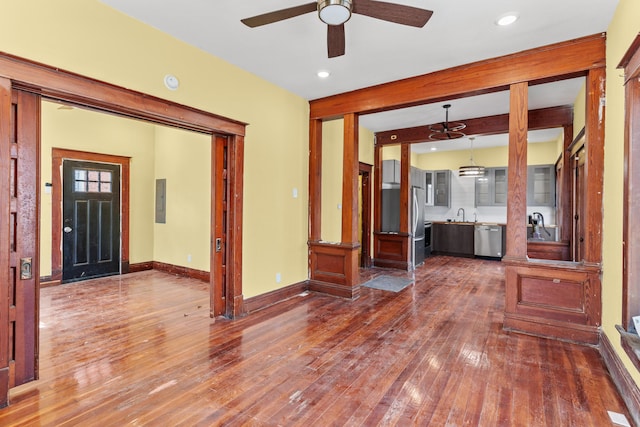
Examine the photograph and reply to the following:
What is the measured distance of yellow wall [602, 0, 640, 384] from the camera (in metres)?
2.42

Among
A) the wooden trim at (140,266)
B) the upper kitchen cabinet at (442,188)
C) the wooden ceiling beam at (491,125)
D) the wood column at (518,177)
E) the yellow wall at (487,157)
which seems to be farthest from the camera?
the upper kitchen cabinet at (442,188)

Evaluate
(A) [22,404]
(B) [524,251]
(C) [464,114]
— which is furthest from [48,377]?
(C) [464,114]

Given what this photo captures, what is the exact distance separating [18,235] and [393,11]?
298cm

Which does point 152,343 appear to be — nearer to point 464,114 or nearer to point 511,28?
point 511,28

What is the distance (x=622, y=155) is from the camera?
8.07ft

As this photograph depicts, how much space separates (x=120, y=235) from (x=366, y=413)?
566cm

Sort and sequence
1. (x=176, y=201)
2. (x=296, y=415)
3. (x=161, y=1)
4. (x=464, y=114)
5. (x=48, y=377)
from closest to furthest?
(x=296, y=415) → (x=48, y=377) → (x=161, y=1) → (x=464, y=114) → (x=176, y=201)

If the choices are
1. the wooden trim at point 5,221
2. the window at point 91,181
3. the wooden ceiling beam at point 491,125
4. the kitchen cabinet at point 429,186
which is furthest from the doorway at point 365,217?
the wooden trim at point 5,221

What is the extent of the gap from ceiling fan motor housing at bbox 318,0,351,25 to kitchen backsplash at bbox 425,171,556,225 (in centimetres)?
765

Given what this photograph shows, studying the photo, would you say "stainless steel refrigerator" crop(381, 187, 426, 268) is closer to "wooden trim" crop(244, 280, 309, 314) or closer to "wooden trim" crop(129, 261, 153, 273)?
"wooden trim" crop(244, 280, 309, 314)

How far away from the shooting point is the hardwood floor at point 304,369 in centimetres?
202

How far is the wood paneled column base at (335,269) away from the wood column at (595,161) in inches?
102

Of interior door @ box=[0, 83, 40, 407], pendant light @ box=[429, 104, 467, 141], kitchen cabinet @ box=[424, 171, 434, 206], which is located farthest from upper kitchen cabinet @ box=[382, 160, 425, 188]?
interior door @ box=[0, 83, 40, 407]

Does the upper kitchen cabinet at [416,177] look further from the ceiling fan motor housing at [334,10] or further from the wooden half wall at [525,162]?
the ceiling fan motor housing at [334,10]
